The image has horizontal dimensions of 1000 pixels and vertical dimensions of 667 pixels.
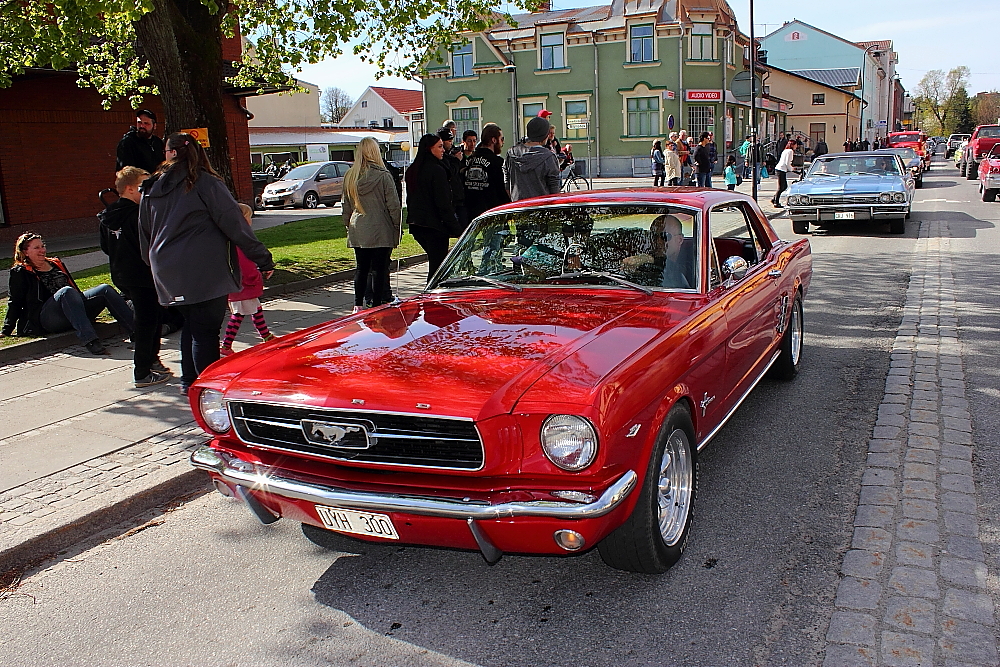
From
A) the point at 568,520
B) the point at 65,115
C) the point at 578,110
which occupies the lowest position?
the point at 568,520

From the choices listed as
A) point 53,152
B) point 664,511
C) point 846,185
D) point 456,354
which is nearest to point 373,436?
point 456,354

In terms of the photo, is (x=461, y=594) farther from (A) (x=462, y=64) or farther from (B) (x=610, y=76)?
(A) (x=462, y=64)

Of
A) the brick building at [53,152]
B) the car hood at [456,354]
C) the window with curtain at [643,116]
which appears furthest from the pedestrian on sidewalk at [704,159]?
the window with curtain at [643,116]

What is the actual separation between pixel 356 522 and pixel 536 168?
734cm

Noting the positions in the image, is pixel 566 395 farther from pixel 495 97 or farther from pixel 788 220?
pixel 495 97

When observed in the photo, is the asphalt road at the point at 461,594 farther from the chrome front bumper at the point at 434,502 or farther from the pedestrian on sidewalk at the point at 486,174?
the pedestrian on sidewalk at the point at 486,174

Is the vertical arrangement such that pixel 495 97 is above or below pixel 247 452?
above

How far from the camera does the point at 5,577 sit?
12.7 feet

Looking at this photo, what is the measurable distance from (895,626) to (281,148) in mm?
54858

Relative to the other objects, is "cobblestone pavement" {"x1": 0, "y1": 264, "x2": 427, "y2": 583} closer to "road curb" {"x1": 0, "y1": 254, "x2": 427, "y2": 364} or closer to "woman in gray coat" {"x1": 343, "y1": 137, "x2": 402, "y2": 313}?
"road curb" {"x1": 0, "y1": 254, "x2": 427, "y2": 364}

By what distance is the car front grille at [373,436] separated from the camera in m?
3.11

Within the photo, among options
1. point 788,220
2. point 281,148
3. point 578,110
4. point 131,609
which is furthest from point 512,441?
point 281,148

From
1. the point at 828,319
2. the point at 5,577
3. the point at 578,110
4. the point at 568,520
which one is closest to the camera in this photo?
the point at 568,520

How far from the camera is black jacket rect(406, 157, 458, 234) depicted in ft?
29.1
